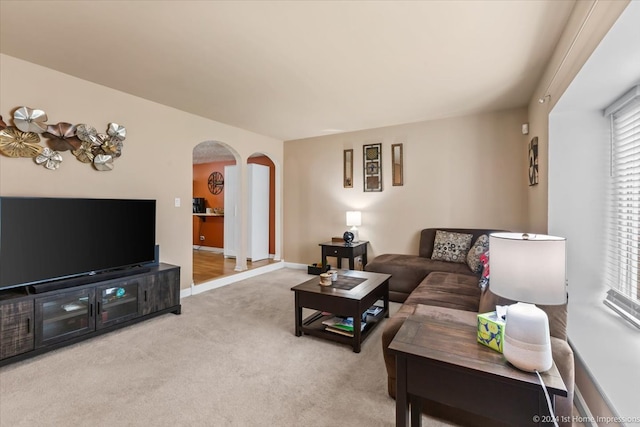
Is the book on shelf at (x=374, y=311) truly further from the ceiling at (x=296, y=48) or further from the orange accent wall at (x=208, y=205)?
the orange accent wall at (x=208, y=205)

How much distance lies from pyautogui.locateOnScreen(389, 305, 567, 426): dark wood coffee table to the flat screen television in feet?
9.41

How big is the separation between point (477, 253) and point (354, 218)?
6.38 feet

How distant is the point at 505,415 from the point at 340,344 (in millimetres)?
1571

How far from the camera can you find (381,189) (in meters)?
4.84

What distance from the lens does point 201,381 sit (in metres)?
2.04

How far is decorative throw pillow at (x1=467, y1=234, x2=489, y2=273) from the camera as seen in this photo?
3.41 m

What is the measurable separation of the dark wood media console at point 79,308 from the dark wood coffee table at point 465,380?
2.70 meters

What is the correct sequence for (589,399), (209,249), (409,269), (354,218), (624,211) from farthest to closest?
1. (209,249)
2. (354,218)
3. (409,269)
4. (624,211)
5. (589,399)

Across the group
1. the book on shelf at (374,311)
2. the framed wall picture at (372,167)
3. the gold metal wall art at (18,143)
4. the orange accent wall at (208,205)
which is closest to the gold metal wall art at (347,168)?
the framed wall picture at (372,167)

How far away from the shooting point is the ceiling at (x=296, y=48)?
6.38ft

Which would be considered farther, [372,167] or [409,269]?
[372,167]

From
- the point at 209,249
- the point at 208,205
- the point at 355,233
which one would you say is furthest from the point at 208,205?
the point at 355,233

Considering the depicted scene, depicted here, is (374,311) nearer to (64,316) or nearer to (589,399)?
(589,399)

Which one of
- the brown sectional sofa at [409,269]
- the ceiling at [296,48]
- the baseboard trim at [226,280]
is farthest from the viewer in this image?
the baseboard trim at [226,280]
